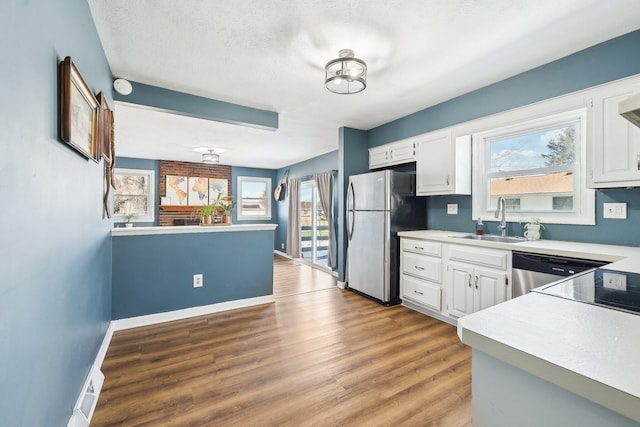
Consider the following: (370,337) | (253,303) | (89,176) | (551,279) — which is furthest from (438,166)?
(89,176)

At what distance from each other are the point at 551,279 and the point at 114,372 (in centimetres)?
313

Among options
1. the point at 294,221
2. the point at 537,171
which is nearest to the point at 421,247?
the point at 537,171

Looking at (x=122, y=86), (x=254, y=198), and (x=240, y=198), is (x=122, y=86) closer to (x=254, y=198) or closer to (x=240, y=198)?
(x=240, y=198)

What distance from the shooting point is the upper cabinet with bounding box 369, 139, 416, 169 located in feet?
11.7

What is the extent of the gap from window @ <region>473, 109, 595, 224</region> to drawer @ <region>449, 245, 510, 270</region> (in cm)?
58

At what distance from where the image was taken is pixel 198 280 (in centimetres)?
305

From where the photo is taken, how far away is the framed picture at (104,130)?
6.08ft

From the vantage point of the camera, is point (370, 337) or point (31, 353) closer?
point (31, 353)

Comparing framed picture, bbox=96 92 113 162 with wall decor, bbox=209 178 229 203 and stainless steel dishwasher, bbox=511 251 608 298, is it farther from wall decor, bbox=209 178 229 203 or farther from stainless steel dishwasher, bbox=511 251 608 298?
wall decor, bbox=209 178 229 203

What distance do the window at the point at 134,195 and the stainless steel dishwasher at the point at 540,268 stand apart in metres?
6.81

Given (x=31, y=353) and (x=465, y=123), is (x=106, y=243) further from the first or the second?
(x=465, y=123)

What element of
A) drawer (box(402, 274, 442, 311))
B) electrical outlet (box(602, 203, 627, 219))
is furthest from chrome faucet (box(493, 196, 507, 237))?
drawer (box(402, 274, 442, 311))

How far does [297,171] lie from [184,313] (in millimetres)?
4532

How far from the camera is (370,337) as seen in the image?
8.30 ft
